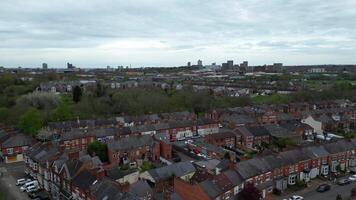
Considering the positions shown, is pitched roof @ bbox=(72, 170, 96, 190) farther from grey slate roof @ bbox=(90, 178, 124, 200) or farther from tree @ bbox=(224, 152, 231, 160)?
tree @ bbox=(224, 152, 231, 160)

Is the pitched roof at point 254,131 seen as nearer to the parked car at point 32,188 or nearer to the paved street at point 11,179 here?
the parked car at point 32,188

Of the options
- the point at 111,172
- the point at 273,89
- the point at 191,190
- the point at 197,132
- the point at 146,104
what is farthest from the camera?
the point at 273,89

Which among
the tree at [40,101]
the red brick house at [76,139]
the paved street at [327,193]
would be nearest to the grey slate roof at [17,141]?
the red brick house at [76,139]

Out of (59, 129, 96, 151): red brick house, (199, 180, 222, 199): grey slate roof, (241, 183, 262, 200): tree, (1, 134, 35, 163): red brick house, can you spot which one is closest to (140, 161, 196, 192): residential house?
(199, 180, 222, 199): grey slate roof

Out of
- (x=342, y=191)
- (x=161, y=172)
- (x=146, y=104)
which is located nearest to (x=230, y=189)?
(x=161, y=172)

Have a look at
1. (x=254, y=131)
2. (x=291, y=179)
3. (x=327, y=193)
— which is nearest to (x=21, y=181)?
(x=291, y=179)

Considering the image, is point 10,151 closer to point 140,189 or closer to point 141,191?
point 140,189

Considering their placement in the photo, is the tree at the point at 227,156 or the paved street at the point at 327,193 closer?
the paved street at the point at 327,193

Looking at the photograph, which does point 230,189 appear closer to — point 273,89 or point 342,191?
point 342,191
